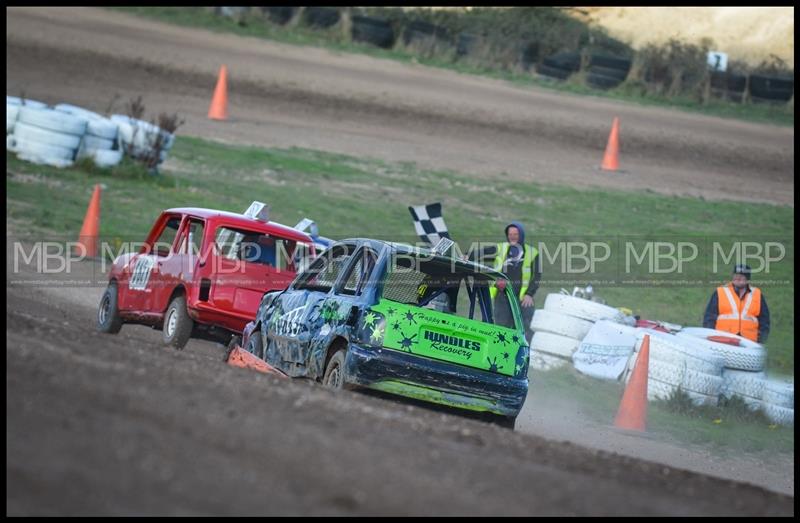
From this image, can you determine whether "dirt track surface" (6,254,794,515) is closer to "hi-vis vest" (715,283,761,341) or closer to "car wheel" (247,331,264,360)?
"car wheel" (247,331,264,360)

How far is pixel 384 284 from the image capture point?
29.0 feet

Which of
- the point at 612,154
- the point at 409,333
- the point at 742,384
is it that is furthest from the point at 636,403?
the point at 612,154

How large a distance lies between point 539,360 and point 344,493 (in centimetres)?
824

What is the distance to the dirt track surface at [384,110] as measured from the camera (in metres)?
24.4

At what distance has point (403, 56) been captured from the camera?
32844 mm

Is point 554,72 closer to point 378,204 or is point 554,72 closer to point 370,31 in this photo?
point 370,31

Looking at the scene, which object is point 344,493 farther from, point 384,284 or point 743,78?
point 743,78

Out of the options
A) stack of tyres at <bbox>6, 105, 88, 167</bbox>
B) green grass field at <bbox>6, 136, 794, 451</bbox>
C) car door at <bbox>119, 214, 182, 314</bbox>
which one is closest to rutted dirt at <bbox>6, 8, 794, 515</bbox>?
car door at <bbox>119, 214, 182, 314</bbox>

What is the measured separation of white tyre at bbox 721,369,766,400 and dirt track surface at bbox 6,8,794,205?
1153 centimetres

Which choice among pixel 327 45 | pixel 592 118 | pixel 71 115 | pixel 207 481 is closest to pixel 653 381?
pixel 207 481

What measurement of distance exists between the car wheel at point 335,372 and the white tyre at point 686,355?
385 cm

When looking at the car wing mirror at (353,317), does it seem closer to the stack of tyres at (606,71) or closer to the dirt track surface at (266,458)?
the dirt track surface at (266,458)

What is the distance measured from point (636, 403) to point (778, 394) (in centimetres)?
176

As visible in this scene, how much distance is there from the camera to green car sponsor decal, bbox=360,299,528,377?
28.0 ft
